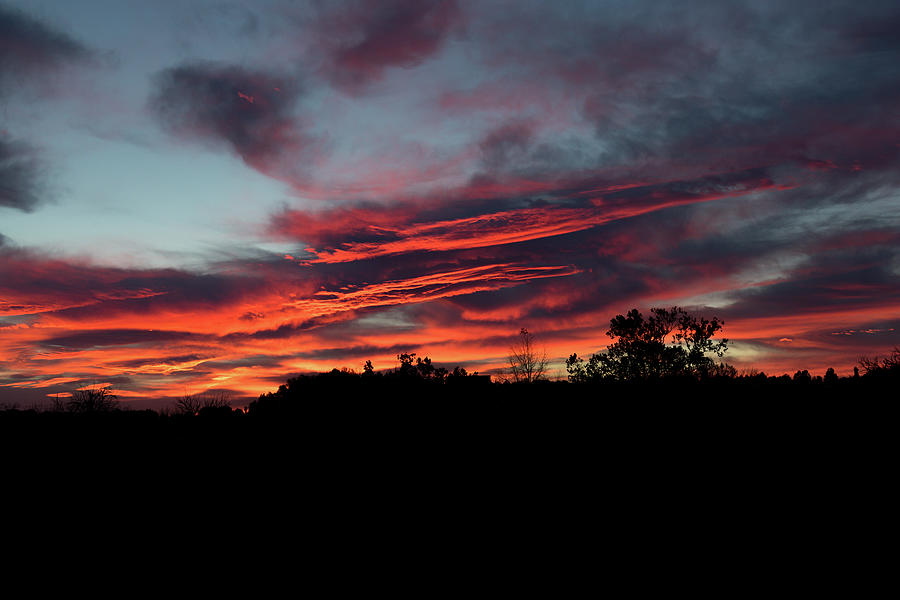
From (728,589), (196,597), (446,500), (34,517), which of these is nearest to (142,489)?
(34,517)

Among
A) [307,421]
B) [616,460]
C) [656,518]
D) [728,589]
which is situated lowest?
[728,589]

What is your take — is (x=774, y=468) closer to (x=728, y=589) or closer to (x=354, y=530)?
(x=728, y=589)

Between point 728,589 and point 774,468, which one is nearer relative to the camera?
point 728,589

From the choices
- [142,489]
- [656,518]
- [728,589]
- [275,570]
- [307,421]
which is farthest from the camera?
[307,421]

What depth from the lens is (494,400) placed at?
19.9m

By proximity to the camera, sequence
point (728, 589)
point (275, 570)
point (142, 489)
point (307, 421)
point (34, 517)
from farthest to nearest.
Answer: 1. point (307, 421)
2. point (142, 489)
3. point (34, 517)
4. point (275, 570)
5. point (728, 589)

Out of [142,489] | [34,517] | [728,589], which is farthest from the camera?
[142,489]

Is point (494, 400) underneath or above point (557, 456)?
above

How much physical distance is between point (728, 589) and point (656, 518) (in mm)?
2210

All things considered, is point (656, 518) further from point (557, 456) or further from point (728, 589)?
point (557, 456)

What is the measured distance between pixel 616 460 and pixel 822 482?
4337 mm

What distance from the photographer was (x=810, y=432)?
15.2m

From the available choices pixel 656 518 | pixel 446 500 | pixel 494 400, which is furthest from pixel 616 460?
pixel 494 400

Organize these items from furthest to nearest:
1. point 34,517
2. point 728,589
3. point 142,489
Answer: point 142,489
point 34,517
point 728,589
